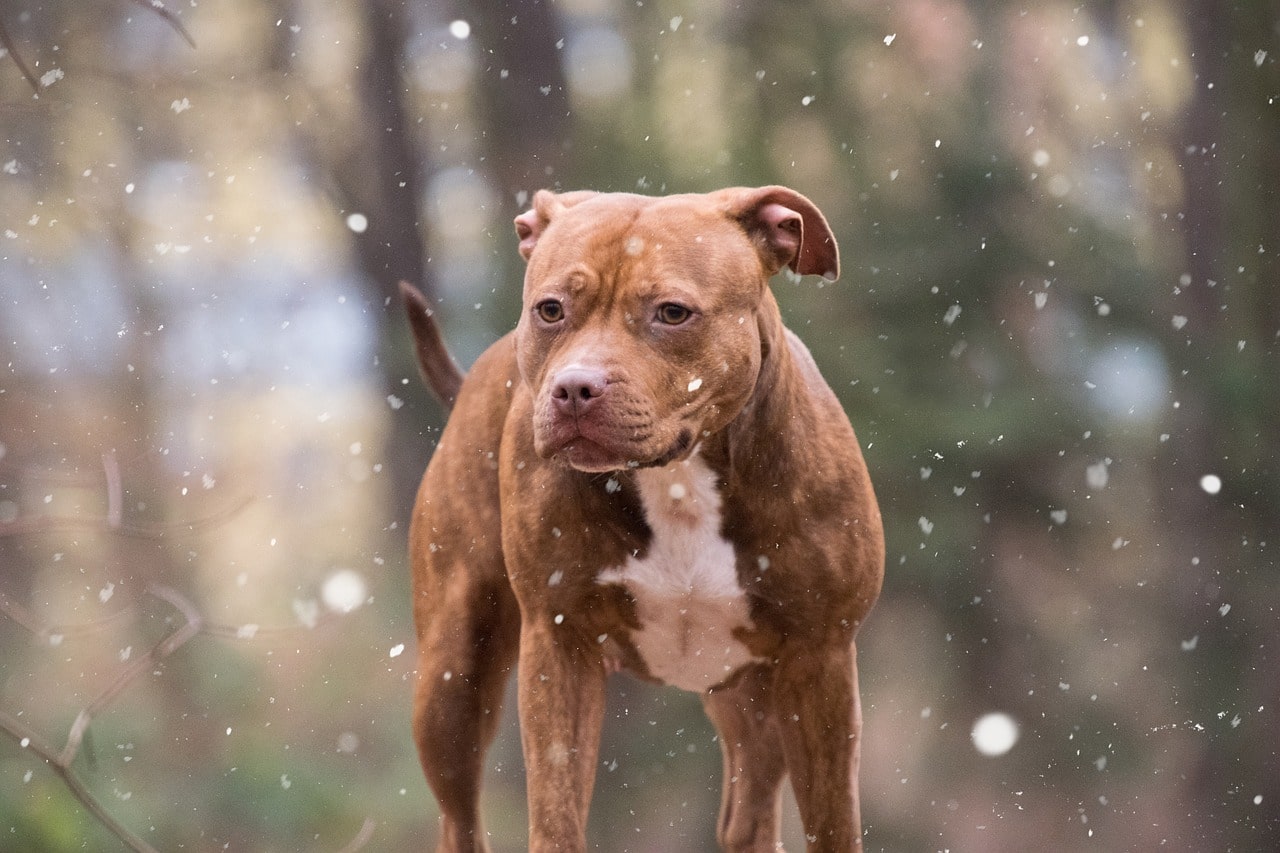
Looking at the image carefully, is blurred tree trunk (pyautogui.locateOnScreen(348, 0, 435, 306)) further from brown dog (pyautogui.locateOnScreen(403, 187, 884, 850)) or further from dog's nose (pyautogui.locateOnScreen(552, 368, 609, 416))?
dog's nose (pyautogui.locateOnScreen(552, 368, 609, 416))

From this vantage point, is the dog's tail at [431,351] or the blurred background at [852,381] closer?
the dog's tail at [431,351]

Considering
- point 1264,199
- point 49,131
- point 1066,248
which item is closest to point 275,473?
point 49,131

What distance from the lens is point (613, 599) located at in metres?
3.32

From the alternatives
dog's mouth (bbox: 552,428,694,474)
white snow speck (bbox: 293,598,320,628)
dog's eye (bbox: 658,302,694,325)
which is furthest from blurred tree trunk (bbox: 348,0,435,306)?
dog's mouth (bbox: 552,428,694,474)

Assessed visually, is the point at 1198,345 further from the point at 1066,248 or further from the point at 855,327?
the point at 855,327

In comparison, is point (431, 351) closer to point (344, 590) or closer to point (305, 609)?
point (344, 590)

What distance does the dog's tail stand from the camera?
4.20 m

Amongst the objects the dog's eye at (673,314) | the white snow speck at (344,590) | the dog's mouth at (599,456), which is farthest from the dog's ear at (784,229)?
the white snow speck at (344,590)

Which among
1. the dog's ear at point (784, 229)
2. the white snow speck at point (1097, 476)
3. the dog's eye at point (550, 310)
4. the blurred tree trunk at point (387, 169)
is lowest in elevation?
the white snow speck at point (1097, 476)

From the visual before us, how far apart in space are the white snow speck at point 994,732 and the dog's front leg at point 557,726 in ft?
15.7

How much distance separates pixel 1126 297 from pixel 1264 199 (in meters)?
1.13

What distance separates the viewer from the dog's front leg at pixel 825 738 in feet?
11.2

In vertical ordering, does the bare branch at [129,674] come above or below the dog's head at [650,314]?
below

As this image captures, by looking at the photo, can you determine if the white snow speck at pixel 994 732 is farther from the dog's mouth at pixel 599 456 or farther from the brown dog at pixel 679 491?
the dog's mouth at pixel 599 456
